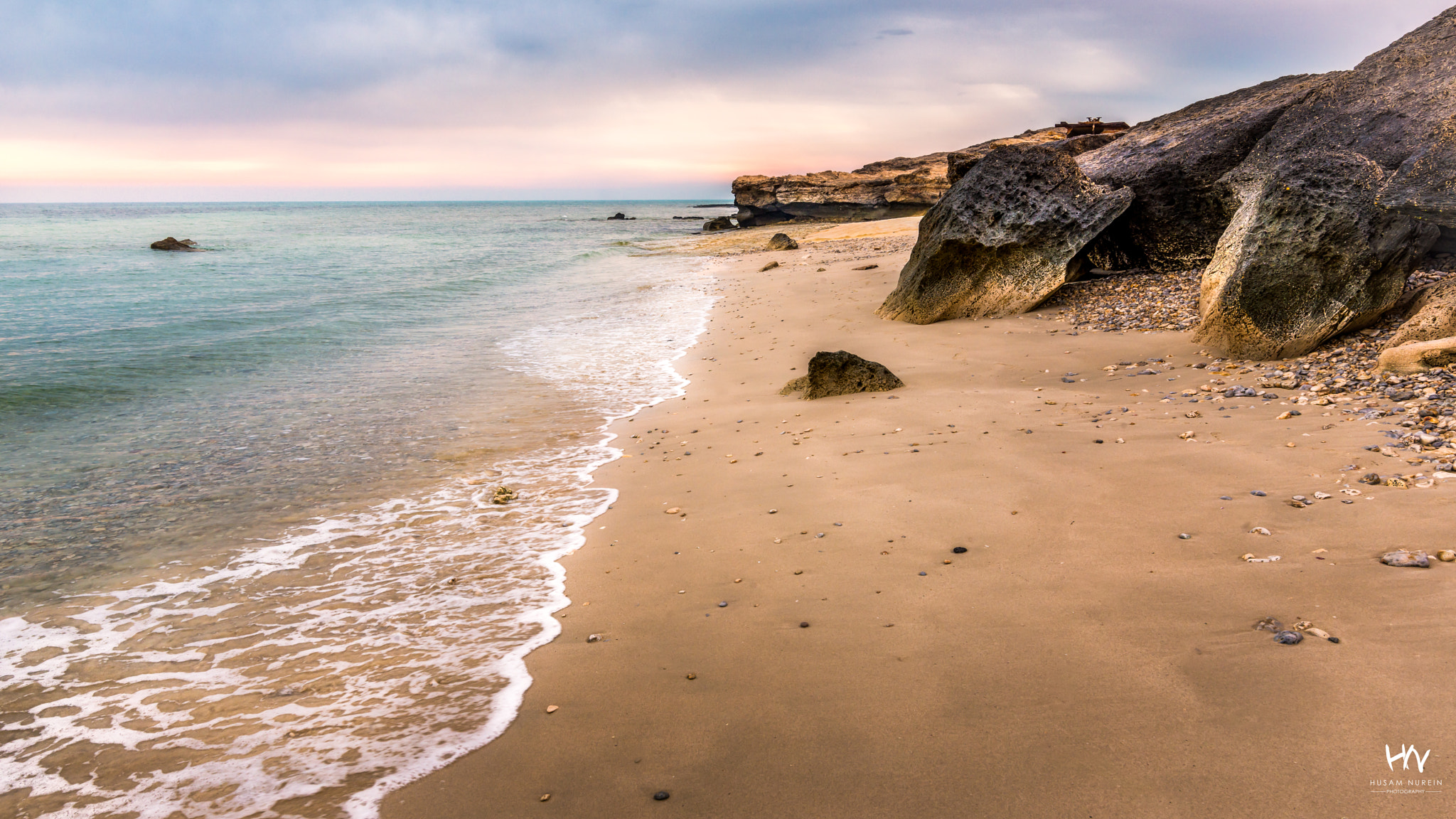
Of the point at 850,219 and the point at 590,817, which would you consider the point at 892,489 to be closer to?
the point at 590,817

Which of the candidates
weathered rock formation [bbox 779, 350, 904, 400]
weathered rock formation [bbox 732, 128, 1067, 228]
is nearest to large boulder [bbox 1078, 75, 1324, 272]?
weathered rock formation [bbox 779, 350, 904, 400]

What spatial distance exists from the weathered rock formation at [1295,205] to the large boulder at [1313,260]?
0.04ft

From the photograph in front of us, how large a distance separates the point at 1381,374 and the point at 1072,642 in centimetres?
478

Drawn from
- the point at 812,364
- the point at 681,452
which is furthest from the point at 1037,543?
the point at 812,364

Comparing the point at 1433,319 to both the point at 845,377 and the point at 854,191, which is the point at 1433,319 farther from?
the point at 854,191

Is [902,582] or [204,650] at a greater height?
[902,582]

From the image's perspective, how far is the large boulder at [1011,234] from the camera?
424 inches

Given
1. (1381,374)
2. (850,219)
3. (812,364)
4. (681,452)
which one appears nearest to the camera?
(1381,374)

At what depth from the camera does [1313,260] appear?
6.90 metres

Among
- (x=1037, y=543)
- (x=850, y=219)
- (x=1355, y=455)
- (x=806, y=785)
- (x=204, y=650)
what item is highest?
(x=850, y=219)

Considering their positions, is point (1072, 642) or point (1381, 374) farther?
point (1381, 374)

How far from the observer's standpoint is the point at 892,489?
4.96m

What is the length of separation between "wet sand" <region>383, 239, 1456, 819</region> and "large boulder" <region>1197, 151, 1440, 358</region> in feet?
5.52

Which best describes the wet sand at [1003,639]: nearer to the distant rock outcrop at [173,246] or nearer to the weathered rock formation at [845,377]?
the weathered rock formation at [845,377]
